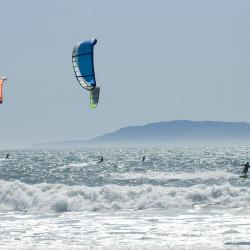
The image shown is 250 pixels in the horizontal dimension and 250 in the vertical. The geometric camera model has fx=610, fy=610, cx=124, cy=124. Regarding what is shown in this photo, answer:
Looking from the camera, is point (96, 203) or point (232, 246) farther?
point (96, 203)

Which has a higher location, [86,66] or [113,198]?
[86,66]

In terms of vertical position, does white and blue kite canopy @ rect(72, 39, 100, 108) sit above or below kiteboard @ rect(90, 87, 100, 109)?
above

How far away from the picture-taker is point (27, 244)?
15727 millimetres

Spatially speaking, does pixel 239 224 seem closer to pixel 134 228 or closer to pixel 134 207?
pixel 134 228

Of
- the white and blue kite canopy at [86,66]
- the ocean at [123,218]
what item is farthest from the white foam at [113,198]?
the white and blue kite canopy at [86,66]

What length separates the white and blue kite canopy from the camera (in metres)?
16.8

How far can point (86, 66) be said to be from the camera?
16.9 m

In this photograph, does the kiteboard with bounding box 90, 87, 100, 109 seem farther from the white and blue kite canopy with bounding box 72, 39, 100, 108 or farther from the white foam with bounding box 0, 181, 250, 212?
the white foam with bounding box 0, 181, 250, 212

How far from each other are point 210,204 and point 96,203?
459 cm

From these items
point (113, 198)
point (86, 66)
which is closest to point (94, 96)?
point (86, 66)

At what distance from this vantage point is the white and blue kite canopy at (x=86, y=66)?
16766 millimetres

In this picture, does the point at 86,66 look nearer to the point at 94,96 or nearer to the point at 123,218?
the point at 94,96

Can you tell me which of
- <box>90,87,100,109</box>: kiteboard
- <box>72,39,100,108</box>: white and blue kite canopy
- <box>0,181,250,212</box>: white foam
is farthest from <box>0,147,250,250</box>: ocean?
<box>72,39,100,108</box>: white and blue kite canopy

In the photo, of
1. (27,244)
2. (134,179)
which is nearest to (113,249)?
(27,244)
